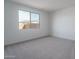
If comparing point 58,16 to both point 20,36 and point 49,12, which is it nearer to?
point 49,12

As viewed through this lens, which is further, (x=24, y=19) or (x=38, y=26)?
(x=38, y=26)

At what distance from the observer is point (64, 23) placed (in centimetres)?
588

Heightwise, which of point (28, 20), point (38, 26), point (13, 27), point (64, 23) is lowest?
point (13, 27)

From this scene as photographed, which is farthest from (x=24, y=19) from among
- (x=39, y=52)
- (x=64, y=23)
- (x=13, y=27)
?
(x=64, y=23)

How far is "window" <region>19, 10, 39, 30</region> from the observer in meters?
4.82

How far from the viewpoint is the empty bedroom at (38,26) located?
141 inches

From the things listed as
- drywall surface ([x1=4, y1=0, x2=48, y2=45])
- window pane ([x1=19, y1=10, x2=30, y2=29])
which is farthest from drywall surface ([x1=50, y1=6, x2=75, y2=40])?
window pane ([x1=19, y1=10, x2=30, y2=29])

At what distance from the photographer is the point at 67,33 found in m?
5.67

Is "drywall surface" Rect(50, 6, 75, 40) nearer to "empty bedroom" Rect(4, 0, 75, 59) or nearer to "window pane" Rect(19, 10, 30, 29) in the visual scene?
"empty bedroom" Rect(4, 0, 75, 59)

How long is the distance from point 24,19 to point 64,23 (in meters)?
3.08

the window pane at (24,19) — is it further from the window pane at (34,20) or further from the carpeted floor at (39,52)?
the carpeted floor at (39,52)

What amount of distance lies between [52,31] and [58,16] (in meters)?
1.47

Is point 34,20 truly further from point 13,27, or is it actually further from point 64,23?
point 64,23

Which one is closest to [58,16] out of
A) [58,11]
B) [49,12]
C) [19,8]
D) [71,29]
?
[58,11]
